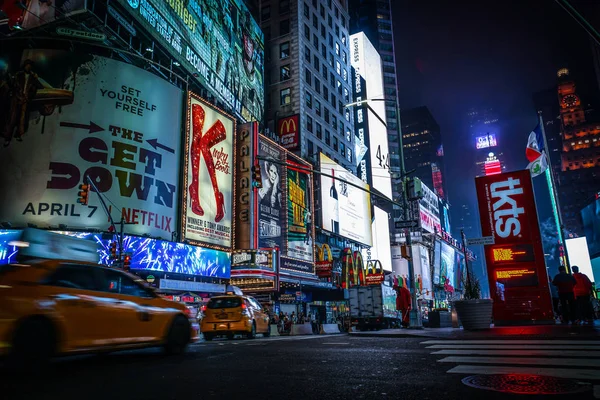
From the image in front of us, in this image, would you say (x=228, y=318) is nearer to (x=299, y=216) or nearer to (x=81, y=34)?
(x=81, y=34)

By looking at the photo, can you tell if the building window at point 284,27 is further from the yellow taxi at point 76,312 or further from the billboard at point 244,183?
the yellow taxi at point 76,312

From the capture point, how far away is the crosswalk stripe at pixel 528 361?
5.22 meters

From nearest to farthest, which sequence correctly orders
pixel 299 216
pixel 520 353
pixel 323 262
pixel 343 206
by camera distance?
pixel 520 353, pixel 299 216, pixel 323 262, pixel 343 206

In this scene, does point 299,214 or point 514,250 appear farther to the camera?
point 299,214

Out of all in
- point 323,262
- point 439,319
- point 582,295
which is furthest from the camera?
point 323,262

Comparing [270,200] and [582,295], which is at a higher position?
[270,200]

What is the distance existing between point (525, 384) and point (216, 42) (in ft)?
123

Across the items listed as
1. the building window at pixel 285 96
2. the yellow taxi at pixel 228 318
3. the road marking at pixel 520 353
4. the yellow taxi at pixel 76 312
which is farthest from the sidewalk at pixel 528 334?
the building window at pixel 285 96

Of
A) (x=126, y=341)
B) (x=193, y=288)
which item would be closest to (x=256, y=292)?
(x=193, y=288)

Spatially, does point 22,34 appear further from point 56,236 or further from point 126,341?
point 126,341

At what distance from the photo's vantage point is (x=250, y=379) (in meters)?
4.88

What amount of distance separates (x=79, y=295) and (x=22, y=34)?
29.3 meters

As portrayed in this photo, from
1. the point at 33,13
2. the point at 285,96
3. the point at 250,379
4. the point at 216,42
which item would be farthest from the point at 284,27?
the point at 250,379

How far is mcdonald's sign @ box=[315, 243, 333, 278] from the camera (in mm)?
45969
